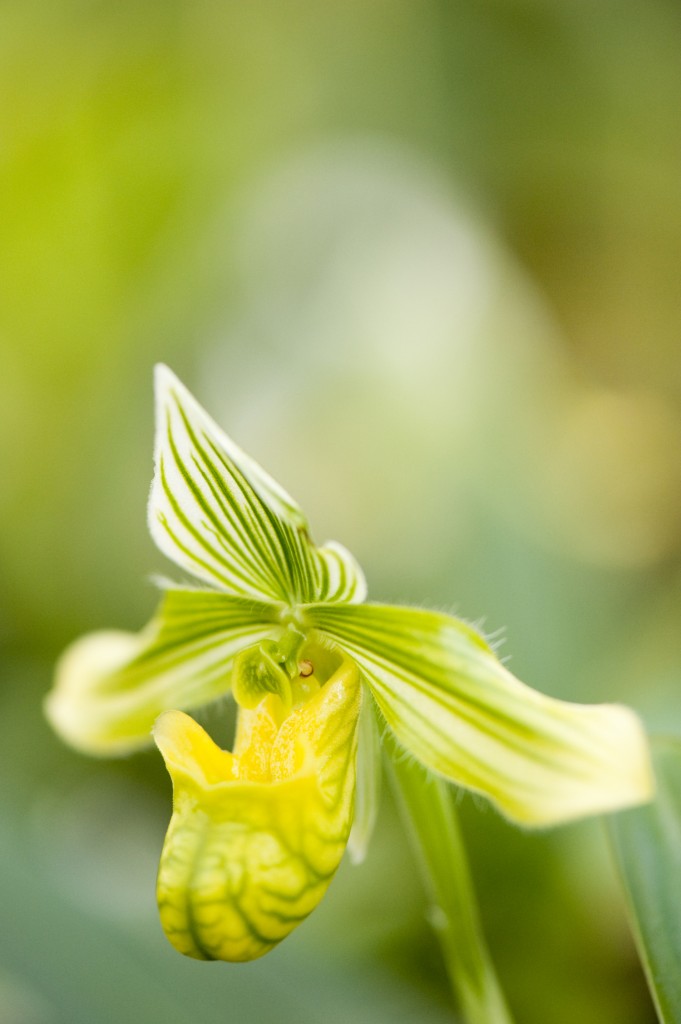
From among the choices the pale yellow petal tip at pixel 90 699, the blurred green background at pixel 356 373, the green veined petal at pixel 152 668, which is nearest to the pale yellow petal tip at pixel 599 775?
the green veined petal at pixel 152 668

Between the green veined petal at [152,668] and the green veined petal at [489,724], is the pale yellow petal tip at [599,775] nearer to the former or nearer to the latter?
the green veined petal at [489,724]

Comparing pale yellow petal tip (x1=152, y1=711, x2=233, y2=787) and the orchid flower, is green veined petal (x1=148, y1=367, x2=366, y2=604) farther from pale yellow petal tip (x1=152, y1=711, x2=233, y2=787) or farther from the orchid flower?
pale yellow petal tip (x1=152, y1=711, x2=233, y2=787)

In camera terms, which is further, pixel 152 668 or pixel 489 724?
pixel 152 668

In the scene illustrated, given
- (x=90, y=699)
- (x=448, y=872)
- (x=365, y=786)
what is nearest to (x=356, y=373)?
(x=90, y=699)

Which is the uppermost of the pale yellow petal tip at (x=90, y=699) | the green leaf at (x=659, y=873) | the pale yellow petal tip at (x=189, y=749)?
the green leaf at (x=659, y=873)

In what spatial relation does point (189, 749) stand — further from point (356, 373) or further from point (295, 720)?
point (356, 373)

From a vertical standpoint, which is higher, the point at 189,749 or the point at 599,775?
the point at 599,775

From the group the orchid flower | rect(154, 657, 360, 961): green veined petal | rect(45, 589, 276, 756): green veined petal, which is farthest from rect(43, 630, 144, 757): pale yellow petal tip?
rect(154, 657, 360, 961): green veined petal
